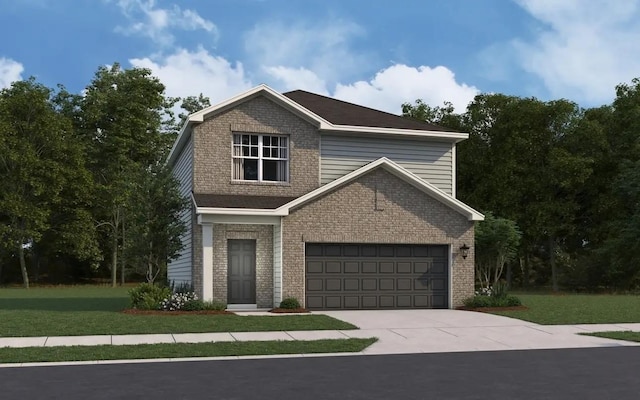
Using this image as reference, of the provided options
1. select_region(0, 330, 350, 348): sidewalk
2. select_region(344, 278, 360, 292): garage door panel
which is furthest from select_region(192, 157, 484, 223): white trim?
select_region(0, 330, 350, 348): sidewalk

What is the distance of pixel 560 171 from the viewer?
45.5 m

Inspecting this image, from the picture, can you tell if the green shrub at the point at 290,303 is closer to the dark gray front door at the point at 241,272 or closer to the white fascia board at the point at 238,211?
the dark gray front door at the point at 241,272

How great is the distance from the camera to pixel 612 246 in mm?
42781

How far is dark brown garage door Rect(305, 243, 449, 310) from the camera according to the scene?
23.2 m

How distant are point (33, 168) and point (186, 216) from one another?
82.2ft

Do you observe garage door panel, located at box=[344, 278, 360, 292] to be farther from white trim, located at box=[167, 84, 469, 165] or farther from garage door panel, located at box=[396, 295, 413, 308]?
white trim, located at box=[167, 84, 469, 165]

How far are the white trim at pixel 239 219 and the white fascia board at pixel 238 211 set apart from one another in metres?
0.41

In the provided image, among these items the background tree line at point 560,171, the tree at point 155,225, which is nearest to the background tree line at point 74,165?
the tree at point 155,225

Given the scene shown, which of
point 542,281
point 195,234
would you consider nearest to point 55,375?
point 195,234

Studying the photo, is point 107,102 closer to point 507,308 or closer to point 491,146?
point 491,146

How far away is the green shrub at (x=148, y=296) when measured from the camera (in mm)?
21047

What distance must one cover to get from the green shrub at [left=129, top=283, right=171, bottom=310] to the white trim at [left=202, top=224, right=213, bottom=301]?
1.18 meters

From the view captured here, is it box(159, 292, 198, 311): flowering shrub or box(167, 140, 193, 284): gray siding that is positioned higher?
box(167, 140, 193, 284): gray siding

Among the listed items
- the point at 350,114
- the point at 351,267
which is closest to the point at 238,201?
the point at 351,267
